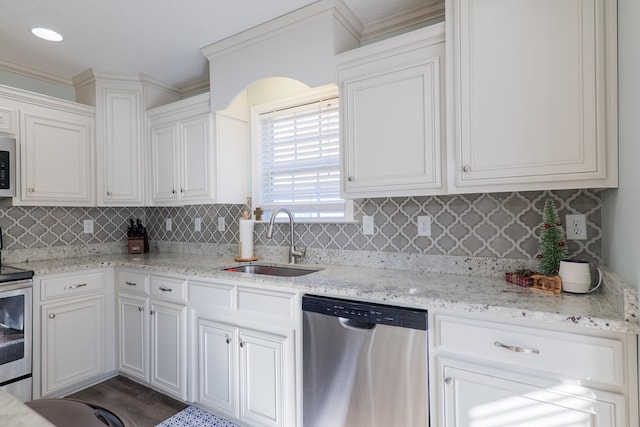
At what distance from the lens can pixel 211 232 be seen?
3.12 metres

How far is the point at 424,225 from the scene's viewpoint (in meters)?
2.08

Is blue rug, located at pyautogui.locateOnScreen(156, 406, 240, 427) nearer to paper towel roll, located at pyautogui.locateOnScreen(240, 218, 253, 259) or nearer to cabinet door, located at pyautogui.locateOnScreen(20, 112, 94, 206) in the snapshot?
paper towel roll, located at pyautogui.locateOnScreen(240, 218, 253, 259)

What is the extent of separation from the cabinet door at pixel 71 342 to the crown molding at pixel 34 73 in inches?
74.7

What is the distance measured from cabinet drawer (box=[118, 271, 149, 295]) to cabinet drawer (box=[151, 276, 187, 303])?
0.28 feet

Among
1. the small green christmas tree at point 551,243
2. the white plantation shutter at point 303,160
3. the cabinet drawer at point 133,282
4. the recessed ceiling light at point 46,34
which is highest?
the recessed ceiling light at point 46,34

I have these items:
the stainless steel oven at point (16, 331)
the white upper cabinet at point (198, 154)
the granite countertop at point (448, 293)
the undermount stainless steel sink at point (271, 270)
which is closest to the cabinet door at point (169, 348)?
the granite countertop at point (448, 293)

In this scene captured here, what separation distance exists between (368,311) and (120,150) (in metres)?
2.66

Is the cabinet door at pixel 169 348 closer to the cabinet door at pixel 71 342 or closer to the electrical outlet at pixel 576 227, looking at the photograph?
the cabinet door at pixel 71 342

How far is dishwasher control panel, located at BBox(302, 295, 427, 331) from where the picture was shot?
1449mm

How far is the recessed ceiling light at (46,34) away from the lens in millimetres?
2297

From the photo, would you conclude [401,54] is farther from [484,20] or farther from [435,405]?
[435,405]

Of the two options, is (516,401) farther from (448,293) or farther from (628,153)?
(628,153)

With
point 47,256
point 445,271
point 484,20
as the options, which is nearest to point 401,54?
point 484,20

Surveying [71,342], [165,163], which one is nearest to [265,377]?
[71,342]
